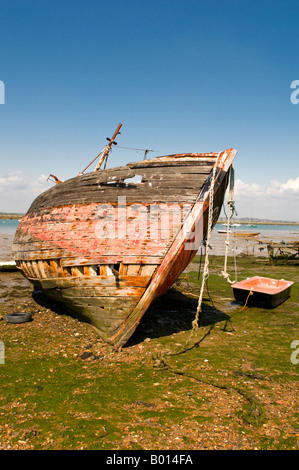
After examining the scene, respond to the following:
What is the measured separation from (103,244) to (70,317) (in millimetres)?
3463

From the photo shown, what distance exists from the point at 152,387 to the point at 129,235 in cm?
281

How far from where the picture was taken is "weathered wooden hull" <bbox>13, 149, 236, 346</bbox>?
5.66 meters

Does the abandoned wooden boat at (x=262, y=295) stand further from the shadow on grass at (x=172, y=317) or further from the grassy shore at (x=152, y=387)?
the grassy shore at (x=152, y=387)

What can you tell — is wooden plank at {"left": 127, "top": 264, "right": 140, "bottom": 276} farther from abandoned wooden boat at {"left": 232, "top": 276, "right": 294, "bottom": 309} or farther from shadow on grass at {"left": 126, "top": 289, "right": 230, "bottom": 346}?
abandoned wooden boat at {"left": 232, "top": 276, "right": 294, "bottom": 309}

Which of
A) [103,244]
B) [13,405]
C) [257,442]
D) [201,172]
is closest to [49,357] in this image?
[13,405]

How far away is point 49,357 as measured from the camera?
555 cm

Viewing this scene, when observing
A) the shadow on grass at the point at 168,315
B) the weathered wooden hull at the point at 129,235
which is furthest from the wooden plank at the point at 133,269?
the shadow on grass at the point at 168,315

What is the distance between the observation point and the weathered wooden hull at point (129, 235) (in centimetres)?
566

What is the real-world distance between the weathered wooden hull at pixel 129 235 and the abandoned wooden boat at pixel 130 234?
20 mm

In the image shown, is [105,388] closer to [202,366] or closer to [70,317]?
[202,366]

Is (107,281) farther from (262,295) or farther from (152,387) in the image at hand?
(262,295)

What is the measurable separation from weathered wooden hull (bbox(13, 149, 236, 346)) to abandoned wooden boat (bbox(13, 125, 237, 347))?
2 cm

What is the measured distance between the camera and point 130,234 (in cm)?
579

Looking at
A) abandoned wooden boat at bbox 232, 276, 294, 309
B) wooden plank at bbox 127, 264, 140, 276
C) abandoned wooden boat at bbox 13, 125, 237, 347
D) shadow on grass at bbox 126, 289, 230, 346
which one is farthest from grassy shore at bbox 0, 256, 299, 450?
wooden plank at bbox 127, 264, 140, 276
